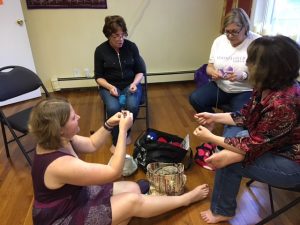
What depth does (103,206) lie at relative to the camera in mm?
1325

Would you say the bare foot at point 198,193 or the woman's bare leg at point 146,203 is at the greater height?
the woman's bare leg at point 146,203

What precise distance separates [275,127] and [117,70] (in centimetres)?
152

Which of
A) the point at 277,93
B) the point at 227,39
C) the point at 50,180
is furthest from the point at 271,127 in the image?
the point at 227,39

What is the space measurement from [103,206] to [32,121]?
0.53 meters

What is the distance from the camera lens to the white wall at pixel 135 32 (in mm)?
3170

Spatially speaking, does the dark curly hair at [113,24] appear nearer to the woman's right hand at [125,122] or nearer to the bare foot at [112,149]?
the bare foot at [112,149]

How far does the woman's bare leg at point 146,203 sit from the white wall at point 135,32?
7.10ft

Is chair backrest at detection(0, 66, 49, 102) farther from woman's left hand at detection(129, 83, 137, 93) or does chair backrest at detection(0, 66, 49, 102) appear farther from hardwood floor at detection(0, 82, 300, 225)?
woman's left hand at detection(129, 83, 137, 93)

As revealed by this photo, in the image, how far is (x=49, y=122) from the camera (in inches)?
43.9

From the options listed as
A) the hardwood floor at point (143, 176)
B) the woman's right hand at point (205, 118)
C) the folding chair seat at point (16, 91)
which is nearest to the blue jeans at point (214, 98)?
the hardwood floor at point (143, 176)

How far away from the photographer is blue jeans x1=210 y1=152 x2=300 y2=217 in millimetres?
1250

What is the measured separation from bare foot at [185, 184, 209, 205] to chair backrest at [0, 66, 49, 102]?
1467 mm

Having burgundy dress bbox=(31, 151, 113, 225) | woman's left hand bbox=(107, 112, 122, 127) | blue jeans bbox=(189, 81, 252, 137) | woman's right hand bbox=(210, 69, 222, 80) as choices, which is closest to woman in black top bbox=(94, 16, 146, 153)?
blue jeans bbox=(189, 81, 252, 137)

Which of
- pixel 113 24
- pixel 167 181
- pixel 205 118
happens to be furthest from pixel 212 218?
pixel 113 24
